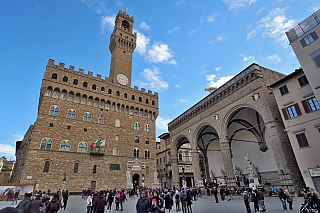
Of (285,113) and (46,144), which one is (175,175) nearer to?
(285,113)

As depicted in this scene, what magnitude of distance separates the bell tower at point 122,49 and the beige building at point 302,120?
88.7 ft

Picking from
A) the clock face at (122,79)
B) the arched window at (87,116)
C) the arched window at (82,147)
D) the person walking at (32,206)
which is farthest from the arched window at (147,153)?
the person walking at (32,206)

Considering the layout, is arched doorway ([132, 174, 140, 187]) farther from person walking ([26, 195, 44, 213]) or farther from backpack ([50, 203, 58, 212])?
person walking ([26, 195, 44, 213])

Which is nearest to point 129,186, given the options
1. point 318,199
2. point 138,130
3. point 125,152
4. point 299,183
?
point 125,152

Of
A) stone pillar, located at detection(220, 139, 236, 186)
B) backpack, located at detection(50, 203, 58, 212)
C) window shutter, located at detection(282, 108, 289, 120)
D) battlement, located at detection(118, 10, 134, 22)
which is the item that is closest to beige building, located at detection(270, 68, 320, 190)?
window shutter, located at detection(282, 108, 289, 120)

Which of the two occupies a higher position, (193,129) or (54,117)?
(54,117)

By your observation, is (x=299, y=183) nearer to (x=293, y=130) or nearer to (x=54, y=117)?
(x=293, y=130)

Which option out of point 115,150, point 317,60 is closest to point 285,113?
point 317,60

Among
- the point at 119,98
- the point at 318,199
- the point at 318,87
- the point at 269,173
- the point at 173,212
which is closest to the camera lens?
the point at 318,199

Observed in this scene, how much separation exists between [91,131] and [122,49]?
18.5 meters

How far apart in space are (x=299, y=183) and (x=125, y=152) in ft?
80.2

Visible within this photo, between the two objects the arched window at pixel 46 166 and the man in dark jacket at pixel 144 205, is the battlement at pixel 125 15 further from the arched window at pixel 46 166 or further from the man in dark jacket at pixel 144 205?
the man in dark jacket at pixel 144 205

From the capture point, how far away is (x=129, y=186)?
88.2 feet

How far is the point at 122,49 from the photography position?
122 ft
